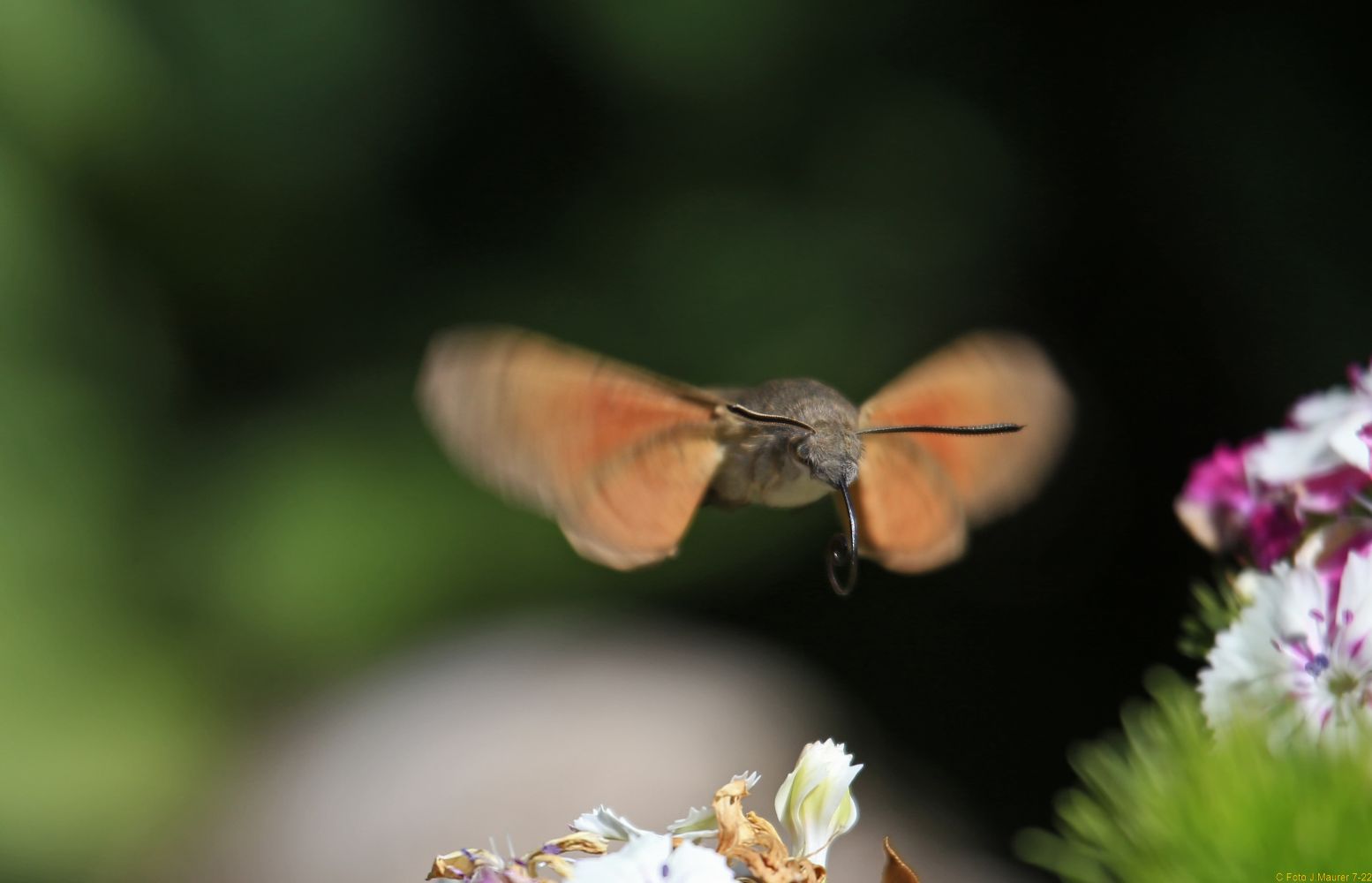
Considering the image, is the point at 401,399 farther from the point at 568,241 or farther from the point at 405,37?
the point at 405,37

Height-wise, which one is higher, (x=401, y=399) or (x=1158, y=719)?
(x=401, y=399)

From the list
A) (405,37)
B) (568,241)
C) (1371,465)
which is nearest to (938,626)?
(568,241)

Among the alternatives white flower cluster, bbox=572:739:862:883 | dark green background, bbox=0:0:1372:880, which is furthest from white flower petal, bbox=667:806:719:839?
dark green background, bbox=0:0:1372:880

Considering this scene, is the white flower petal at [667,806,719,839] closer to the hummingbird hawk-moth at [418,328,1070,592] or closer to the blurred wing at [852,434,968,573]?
the hummingbird hawk-moth at [418,328,1070,592]

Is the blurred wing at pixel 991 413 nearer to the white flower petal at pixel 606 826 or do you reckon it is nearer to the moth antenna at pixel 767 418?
the moth antenna at pixel 767 418

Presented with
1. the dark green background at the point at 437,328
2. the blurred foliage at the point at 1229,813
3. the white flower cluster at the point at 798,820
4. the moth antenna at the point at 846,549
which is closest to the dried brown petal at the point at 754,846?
the white flower cluster at the point at 798,820
